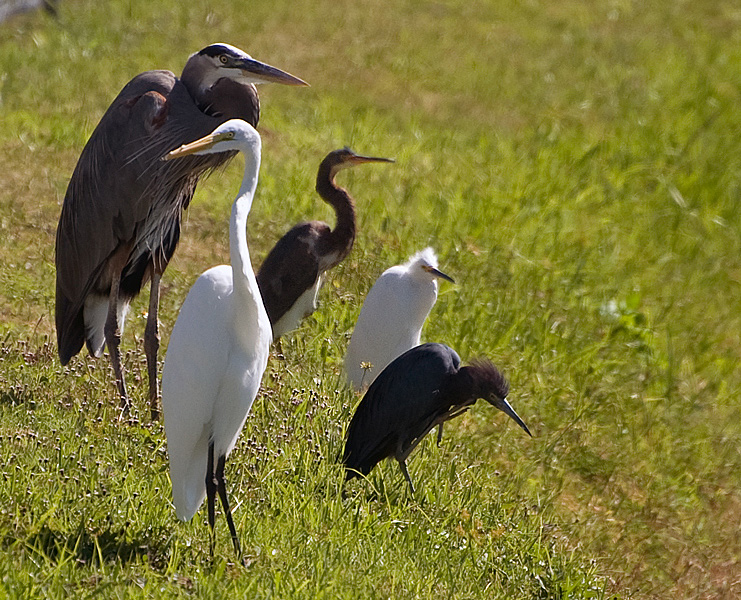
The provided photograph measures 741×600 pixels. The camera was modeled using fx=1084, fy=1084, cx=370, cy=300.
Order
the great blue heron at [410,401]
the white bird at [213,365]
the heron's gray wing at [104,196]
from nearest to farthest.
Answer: the white bird at [213,365] → the great blue heron at [410,401] → the heron's gray wing at [104,196]

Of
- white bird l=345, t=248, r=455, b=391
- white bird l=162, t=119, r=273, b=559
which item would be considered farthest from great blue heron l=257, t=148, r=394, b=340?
white bird l=162, t=119, r=273, b=559

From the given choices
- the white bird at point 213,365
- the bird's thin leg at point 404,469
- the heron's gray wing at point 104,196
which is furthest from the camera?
the heron's gray wing at point 104,196

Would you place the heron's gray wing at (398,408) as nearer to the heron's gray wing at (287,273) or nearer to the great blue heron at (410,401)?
the great blue heron at (410,401)

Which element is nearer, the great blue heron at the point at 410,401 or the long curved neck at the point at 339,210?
the great blue heron at the point at 410,401


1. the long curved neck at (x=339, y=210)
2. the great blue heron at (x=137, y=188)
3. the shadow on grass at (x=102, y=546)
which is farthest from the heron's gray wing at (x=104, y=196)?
the shadow on grass at (x=102, y=546)

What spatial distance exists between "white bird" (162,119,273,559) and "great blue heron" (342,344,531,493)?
91 cm

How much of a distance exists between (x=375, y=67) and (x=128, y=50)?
271 centimetres

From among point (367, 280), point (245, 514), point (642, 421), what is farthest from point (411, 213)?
point (245, 514)

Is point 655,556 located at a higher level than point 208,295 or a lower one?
lower

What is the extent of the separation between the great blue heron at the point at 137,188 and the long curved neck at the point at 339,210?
0.97 m

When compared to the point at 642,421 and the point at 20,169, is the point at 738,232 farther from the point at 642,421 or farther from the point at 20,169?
the point at 20,169

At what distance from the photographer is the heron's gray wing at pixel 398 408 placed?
183 inches

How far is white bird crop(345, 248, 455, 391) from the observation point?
563 cm

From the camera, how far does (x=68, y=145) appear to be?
27.5ft
